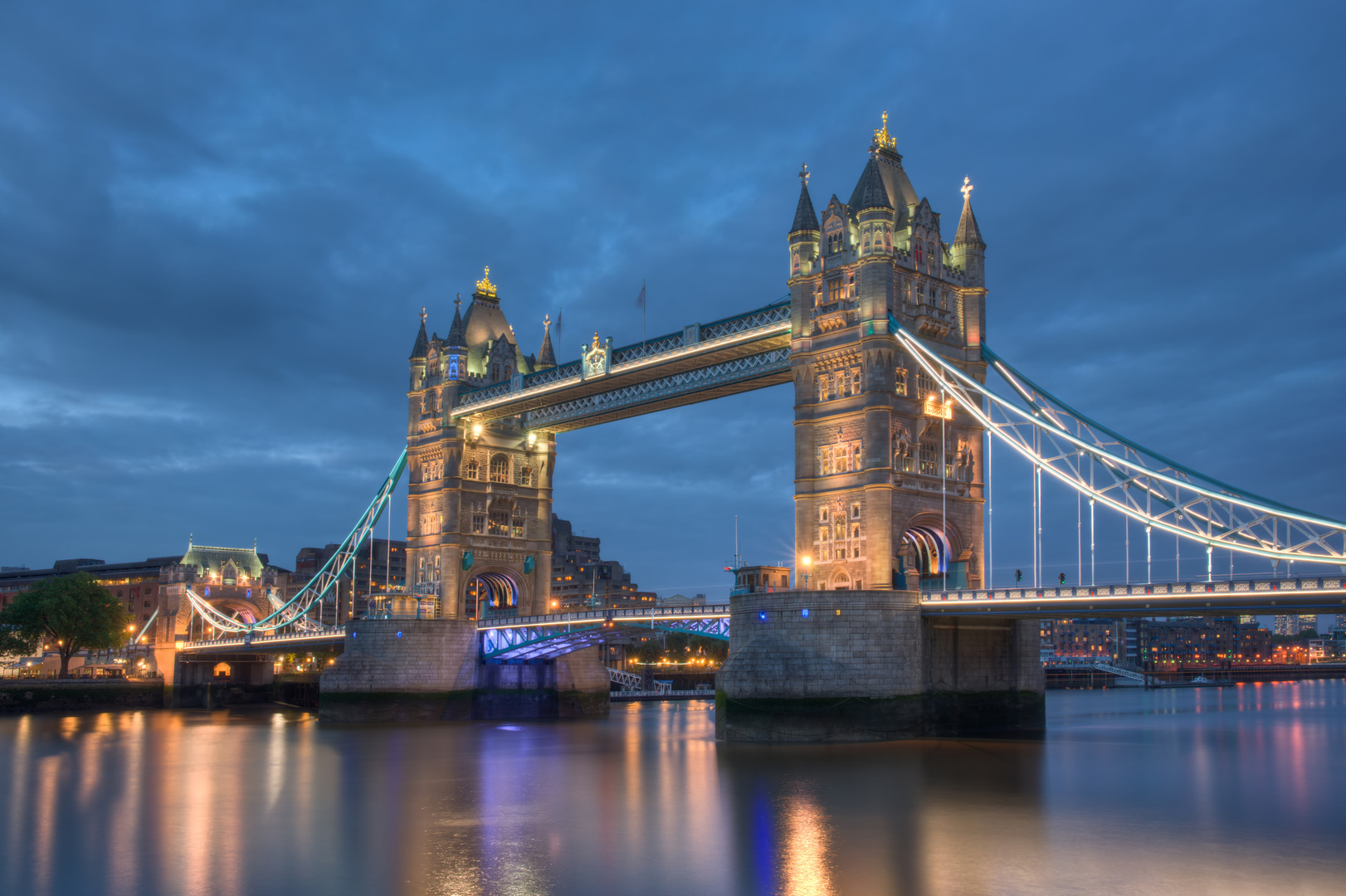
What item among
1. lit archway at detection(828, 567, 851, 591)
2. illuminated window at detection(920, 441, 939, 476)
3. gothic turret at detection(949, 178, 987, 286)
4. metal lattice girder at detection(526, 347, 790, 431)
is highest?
gothic turret at detection(949, 178, 987, 286)

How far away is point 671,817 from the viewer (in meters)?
30.1

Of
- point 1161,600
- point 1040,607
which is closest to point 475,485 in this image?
point 1040,607

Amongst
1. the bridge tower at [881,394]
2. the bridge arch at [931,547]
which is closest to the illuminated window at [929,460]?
the bridge tower at [881,394]

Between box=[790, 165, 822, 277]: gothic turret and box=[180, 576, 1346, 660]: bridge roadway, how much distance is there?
15394 millimetres

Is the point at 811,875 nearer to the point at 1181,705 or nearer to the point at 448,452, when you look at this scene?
the point at 448,452

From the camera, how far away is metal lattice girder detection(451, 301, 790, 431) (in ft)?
181

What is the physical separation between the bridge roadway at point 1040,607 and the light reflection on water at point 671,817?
5198 millimetres

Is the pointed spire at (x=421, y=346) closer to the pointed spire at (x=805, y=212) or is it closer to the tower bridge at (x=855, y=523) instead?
the tower bridge at (x=855, y=523)

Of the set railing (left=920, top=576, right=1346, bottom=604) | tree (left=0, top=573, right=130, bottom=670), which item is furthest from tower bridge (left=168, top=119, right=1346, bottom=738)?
tree (left=0, top=573, right=130, bottom=670)

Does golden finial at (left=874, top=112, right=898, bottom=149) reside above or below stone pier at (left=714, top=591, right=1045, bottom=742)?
above

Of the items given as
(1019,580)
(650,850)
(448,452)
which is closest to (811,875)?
(650,850)

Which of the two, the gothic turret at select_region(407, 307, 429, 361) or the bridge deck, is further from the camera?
the gothic turret at select_region(407, 307, 429, 361)

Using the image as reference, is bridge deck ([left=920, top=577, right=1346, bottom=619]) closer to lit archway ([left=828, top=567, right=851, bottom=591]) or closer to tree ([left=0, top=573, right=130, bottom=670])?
lit archway ([left=828, top=567, right=851, bottom=591])

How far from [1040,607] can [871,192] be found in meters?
19.2
